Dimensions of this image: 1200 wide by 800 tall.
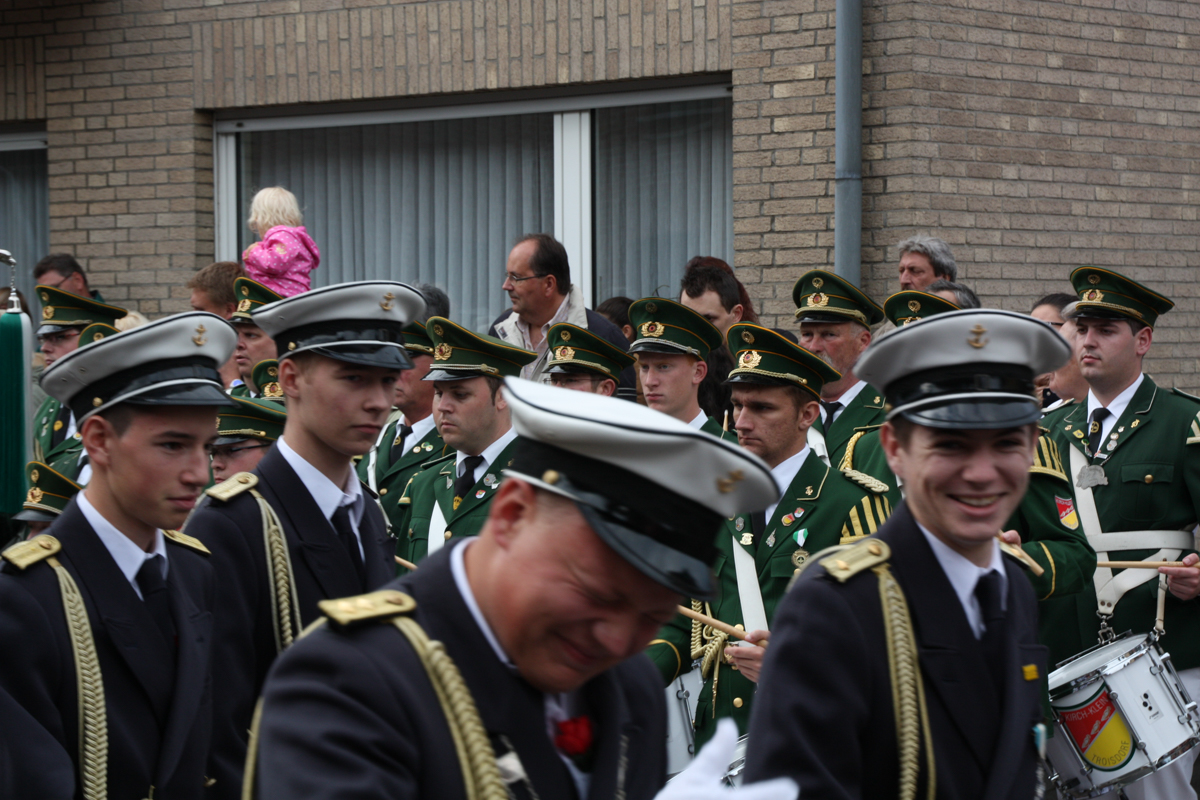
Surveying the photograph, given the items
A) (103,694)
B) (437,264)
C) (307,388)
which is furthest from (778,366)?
(437,264)

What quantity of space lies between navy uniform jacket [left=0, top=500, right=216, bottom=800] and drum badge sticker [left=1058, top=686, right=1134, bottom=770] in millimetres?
2889

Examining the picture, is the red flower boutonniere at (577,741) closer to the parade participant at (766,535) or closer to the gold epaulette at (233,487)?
the gold epaulette at (233,487)

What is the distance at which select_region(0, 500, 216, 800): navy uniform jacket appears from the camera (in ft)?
9.50

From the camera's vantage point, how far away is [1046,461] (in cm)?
487

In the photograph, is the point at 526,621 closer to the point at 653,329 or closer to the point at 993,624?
the point at 993,624

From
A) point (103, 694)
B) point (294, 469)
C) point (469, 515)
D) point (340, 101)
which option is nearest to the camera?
point (103, 694)

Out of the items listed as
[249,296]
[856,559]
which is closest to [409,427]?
[249,296]

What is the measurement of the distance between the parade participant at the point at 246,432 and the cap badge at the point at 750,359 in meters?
1.75

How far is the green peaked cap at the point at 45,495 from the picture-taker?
4.57m

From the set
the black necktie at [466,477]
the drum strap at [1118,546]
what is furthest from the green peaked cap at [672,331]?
the drum strap at [1118,546]

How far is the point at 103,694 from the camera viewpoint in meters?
3.07

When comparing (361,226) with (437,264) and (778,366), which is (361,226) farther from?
(778,366)

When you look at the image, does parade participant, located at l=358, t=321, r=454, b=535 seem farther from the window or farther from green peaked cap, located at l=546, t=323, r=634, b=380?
the window

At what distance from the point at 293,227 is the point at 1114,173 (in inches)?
223
